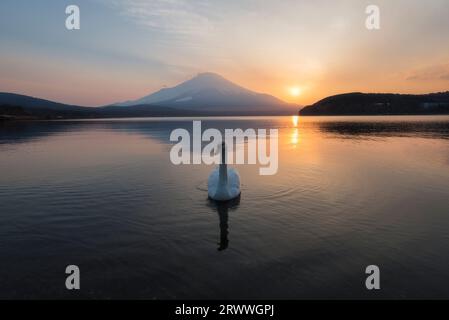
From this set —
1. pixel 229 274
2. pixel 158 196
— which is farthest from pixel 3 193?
pixel 229 274

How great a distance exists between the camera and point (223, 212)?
46.4ft

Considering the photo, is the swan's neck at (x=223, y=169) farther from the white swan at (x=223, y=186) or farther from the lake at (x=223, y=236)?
the lake at (x=223, y=236)

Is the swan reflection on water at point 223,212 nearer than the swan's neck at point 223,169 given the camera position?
Yes

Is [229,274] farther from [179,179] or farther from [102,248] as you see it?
[179,179]

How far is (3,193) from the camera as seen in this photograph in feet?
57.9

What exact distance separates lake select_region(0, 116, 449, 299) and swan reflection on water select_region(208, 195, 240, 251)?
8 cm

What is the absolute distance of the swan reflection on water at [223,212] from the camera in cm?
1088

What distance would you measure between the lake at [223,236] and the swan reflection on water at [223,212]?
79 millimetres

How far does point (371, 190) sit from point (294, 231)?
8.90 meters

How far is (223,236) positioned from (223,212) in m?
2.74

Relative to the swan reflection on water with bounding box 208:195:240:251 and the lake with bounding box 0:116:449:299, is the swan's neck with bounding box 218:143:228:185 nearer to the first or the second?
the swan reflection on water with bounding box 208:195:240:251

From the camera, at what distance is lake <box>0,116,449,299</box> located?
818 cm

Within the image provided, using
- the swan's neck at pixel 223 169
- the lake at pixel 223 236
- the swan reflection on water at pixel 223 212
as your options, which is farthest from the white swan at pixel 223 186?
the lake at pixel 223 236
